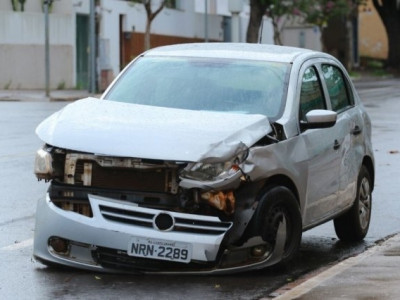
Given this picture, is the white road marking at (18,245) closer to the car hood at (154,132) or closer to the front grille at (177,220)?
the car hood at (154,132)

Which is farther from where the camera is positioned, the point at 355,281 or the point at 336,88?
the point at 336,88

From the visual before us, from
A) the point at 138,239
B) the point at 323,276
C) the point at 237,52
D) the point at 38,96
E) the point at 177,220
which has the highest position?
the point at 237,52

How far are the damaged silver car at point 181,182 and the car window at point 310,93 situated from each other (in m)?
0.17

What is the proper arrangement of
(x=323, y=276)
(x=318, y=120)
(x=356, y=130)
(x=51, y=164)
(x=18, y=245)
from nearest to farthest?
(x=51, y=164)
(x=323, y=276)
(x=318, y=120)
(x=18, y=245)
(x=356, y=130)

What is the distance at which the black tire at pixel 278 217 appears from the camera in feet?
28.5

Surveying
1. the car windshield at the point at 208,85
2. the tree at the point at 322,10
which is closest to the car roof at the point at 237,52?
the car windshield at the point at 208,85

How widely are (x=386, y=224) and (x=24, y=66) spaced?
33979 millimetres

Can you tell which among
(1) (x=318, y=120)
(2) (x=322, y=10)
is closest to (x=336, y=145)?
(1) (x=318, y=120)

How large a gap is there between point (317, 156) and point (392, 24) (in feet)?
174

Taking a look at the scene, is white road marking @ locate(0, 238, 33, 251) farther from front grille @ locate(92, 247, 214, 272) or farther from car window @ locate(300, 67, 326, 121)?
car window @ locate(300, 67, 326, 121)

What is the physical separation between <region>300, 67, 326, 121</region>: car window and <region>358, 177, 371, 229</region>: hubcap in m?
0.94

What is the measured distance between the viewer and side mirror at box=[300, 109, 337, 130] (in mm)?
9594

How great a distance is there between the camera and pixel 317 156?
9.73 metres

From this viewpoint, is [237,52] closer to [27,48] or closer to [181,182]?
[181,182]
